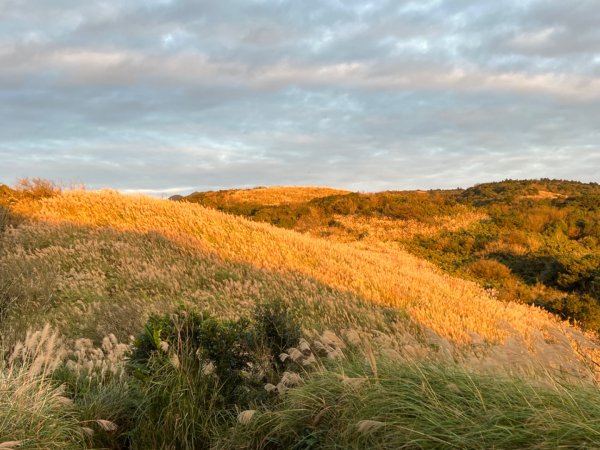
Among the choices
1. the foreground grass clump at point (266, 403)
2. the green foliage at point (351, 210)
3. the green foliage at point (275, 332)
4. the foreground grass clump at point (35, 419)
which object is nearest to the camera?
the foreground grass clump at point (266, 403)

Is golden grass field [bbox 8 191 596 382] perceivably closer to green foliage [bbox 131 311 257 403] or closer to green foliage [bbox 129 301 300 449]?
green foliage [bbox 129 301 300 449]

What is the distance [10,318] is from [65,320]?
1229mm

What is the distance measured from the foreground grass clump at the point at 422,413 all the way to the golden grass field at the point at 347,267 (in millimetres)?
1669

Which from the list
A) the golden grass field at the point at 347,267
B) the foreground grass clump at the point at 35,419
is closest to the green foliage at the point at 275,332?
the foreground grass clump at the point at 35,419

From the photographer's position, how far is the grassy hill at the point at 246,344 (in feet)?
11.1

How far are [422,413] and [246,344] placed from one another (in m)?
2.04

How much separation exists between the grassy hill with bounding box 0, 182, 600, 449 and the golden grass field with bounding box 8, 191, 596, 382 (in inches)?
2.7

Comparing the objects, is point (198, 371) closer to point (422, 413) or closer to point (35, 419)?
point (35, 419)

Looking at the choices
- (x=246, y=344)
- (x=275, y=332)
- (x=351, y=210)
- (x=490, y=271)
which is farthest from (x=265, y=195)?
(x=246, y=344)

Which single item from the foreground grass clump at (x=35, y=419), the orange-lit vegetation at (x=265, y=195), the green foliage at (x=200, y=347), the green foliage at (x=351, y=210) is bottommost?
the foreground grass clump at (x=35, y=419)

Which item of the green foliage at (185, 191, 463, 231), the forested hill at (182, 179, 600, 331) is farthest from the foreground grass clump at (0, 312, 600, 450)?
the green foliage at (185, 191, 463, 231)

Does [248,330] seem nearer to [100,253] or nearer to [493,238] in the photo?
[100,253]

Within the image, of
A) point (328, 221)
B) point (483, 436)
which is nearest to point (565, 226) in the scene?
point (328, 221)

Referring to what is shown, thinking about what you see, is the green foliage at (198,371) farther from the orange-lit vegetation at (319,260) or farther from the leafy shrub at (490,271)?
the leafy shrub at (490,271)
